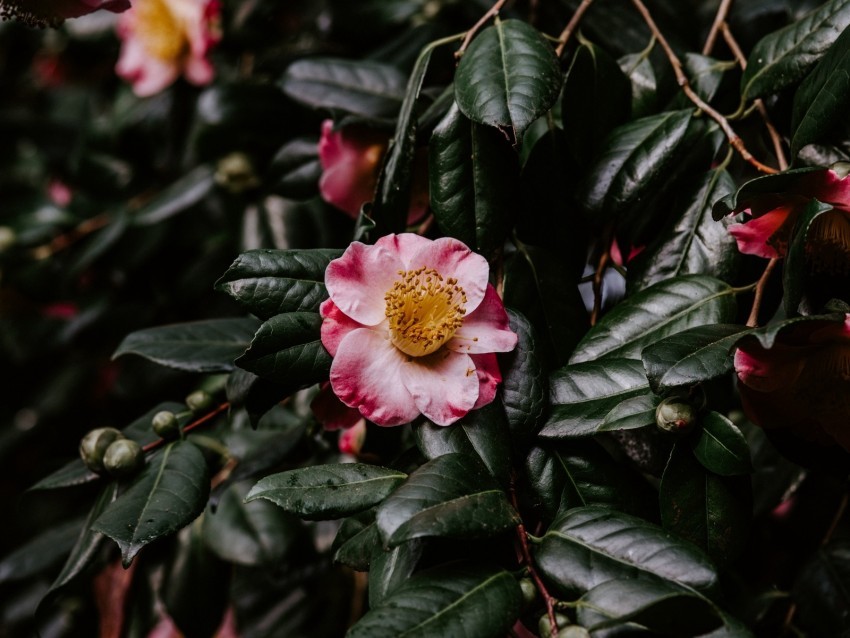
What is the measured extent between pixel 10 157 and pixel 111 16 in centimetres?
39

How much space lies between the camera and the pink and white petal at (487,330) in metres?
0.62

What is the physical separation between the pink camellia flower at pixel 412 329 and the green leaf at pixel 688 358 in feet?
0.41

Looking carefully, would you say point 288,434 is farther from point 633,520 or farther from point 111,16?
point 111,16

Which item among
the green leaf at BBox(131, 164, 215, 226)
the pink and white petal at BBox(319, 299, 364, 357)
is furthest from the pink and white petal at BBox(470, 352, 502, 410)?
the green leaf at BBox(131, 164, 215, 226)

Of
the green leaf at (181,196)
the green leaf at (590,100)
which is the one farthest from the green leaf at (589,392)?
the green leaf at (181,196)

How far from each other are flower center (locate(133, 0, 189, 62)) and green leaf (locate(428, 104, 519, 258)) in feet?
2.64

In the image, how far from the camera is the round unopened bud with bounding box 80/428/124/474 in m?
0.71

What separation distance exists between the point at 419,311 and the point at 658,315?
0.63 ft

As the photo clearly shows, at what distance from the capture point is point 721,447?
555mm

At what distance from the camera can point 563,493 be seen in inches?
23.9

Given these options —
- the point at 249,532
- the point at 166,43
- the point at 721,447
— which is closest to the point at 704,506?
the point at 721,447

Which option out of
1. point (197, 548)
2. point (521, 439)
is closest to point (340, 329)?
point (521, 439)

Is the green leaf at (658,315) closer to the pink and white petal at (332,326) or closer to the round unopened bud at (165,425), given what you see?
the pink and white petal at (332,326)

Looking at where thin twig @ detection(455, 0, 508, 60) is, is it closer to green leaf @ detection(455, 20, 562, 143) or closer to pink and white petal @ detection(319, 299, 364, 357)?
green leaf @ detection(455, 20, 562, 143)
